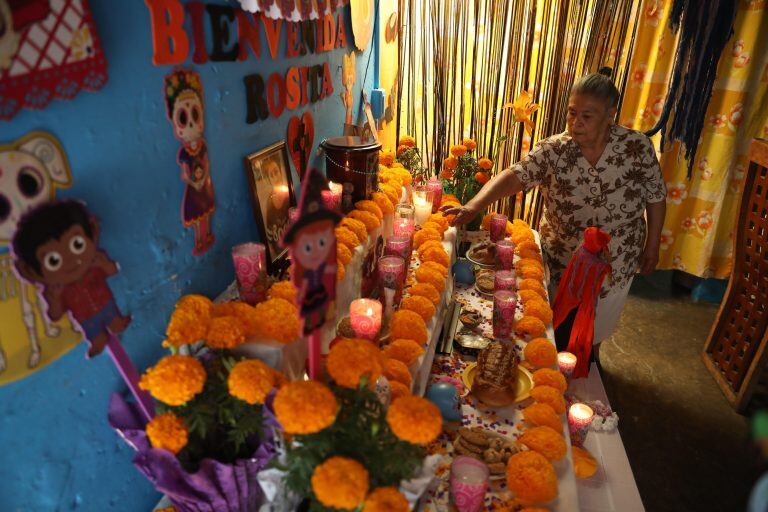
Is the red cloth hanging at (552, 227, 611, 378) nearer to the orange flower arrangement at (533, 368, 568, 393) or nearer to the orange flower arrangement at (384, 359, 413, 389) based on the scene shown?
the orange flower arrangement at (533, 368, 568, 393)

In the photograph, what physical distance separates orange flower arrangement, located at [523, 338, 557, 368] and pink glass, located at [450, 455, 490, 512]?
0.60 metres

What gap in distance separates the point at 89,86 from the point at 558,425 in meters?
1.44

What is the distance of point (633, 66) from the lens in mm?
3328

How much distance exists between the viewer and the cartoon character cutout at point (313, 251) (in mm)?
725

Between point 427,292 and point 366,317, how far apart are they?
457mm

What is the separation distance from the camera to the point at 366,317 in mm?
A: 1297

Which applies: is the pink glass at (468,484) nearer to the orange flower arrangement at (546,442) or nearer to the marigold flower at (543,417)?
the orange flower arrangement at (546,442)

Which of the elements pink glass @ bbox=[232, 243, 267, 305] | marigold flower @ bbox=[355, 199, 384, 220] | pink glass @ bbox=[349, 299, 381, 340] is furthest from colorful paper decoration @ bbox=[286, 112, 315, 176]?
pink glass @ bbox=[349, 299, 381, 340]

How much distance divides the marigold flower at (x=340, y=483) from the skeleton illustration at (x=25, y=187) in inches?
19.7

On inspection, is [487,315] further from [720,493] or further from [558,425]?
[720,493]

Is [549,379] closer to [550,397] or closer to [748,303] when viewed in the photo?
[550,397]

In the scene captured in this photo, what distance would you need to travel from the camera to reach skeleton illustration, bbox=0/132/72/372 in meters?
0.68

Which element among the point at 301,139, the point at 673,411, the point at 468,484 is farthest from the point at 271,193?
the point at 673,411

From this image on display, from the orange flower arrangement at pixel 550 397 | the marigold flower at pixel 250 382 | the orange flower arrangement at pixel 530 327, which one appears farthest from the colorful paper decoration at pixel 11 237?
the orange flower arrangement at pixel 530 327
